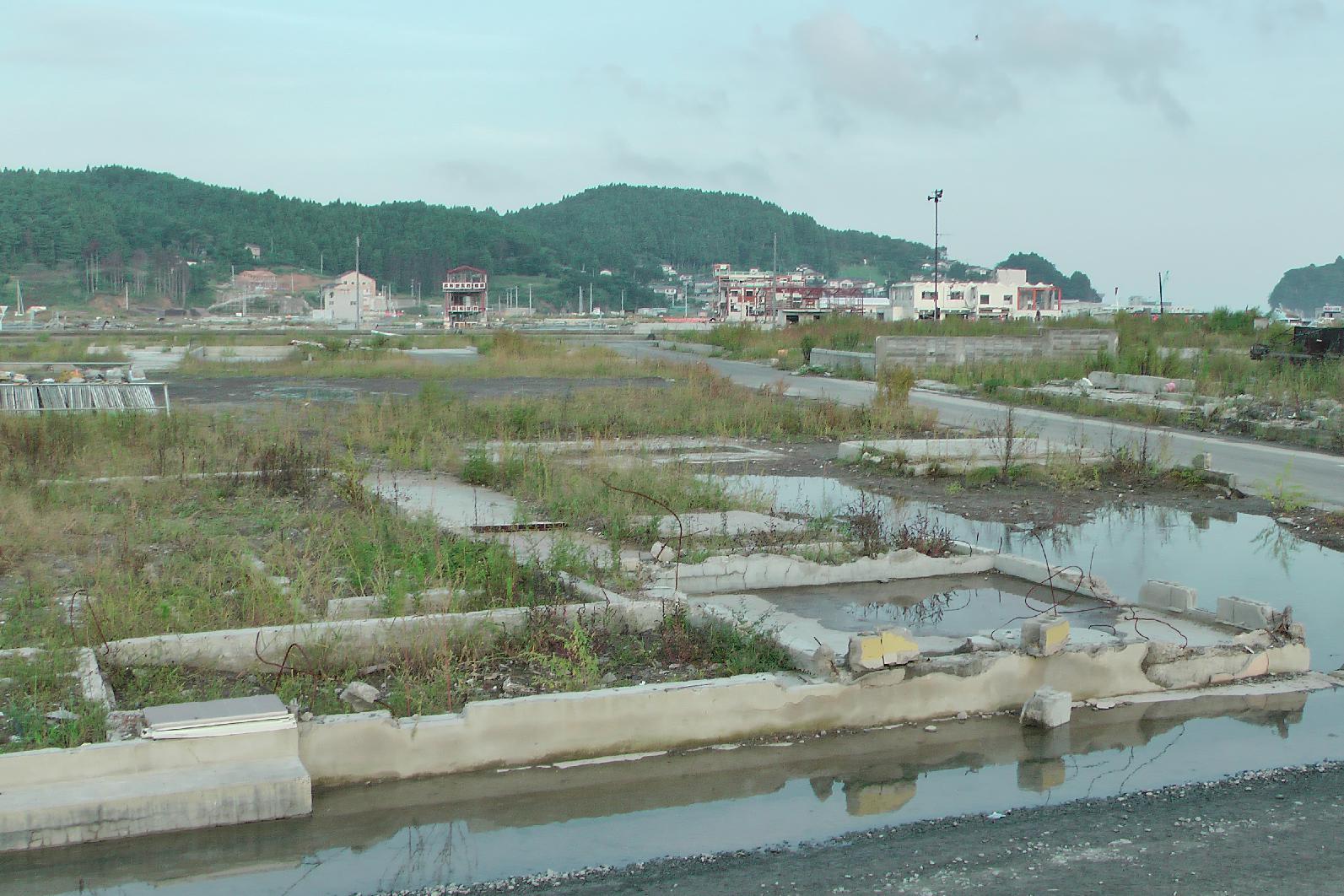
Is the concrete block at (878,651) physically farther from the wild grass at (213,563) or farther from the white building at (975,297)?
the white building at (975,297)

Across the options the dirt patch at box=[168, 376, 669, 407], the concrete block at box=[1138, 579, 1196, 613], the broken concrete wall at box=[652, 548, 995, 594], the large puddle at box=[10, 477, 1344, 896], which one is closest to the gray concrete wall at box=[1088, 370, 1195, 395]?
the dirt patch at box=[168, 376, 669, 407]

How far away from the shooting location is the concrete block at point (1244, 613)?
322 inches

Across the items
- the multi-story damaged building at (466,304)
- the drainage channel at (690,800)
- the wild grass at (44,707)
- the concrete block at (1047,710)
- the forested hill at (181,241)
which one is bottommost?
the drainage channel at (690,800)

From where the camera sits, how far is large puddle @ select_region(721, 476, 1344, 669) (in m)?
9.83

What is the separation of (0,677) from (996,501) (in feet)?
35.1

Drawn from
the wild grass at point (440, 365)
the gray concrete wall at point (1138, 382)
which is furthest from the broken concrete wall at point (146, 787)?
the wild grass at point (440, 365)

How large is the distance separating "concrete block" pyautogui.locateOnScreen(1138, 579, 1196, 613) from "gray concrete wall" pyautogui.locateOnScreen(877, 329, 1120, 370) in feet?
84.3

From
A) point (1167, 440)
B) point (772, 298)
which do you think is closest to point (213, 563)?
point (1167, 440)

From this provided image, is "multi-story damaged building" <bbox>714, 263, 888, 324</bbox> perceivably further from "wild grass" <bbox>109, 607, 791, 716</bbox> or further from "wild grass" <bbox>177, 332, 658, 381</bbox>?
"wild grass" <bbox>109, 607, 791, 716</bbox>

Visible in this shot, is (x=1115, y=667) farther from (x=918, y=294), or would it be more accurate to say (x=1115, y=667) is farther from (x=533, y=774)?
(x=918, y=294)

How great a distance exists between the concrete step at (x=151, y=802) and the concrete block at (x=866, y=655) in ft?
9.81

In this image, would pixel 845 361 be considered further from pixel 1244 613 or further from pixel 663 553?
pixel 1244 613

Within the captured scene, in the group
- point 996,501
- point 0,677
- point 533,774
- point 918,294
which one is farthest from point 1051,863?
point 918,294

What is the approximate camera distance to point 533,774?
6195 millimetres
